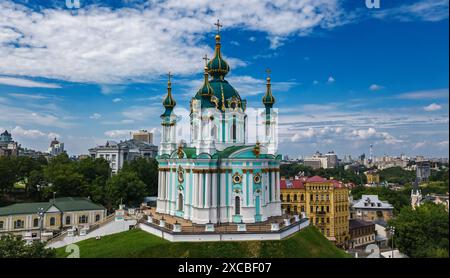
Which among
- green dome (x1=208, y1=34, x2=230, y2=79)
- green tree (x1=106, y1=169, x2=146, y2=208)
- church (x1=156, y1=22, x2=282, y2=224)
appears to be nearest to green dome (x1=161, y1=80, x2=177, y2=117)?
church (x1=156, y1=22, x2=282, y2=224)

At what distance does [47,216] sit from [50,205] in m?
0.64

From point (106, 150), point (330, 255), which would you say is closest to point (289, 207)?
point (330, 255)

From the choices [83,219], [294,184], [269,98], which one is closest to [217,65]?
[269,98]

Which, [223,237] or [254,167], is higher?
[254,167]

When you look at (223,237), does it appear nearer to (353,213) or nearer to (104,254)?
(104,254)

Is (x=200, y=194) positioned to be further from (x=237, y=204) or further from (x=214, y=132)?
(x=214, y=132)

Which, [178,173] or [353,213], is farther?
[353,213]

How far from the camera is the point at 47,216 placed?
2077cm

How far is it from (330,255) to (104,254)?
8643 millimetres

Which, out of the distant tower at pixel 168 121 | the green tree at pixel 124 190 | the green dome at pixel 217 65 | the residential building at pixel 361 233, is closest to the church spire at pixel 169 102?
the distant tower at pixel 168 121

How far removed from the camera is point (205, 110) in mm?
16531

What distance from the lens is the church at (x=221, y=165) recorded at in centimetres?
1596
